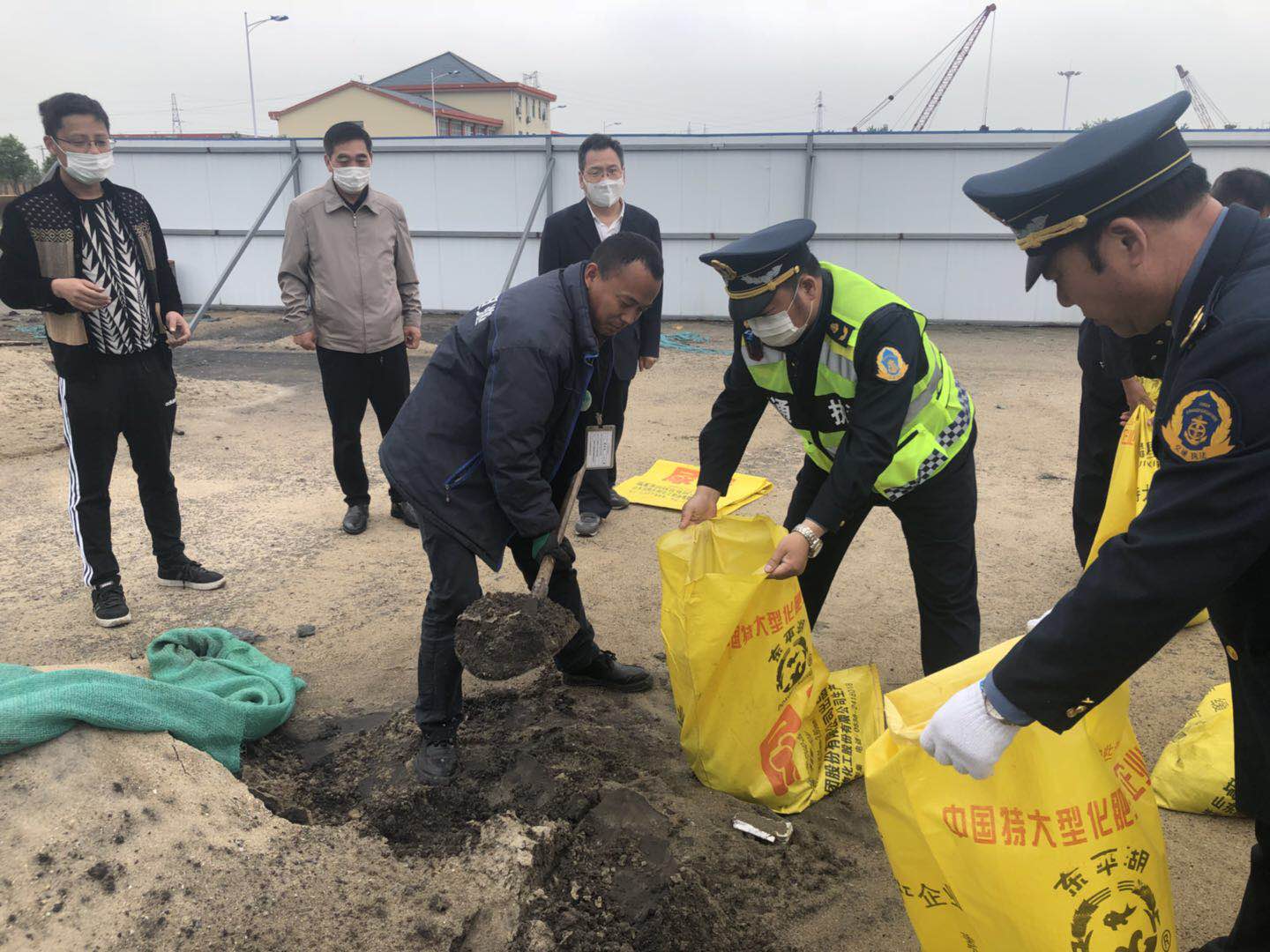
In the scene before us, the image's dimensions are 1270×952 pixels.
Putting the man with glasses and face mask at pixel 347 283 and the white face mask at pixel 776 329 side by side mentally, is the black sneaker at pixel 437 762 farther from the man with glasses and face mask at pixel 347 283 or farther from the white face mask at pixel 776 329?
the man with glasses and face mask at pixel 347 283

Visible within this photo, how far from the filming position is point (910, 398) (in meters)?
2.41

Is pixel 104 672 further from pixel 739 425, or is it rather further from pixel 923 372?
pixel 923 372

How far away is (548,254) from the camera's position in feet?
Result: 16.0

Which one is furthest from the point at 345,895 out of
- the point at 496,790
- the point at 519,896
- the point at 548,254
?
the point at 548,254

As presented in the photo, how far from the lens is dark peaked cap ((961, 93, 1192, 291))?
133 centimetres

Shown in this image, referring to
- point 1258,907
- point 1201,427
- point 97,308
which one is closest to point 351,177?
point 97,308

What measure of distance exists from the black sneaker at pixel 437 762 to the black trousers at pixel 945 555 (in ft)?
4.46

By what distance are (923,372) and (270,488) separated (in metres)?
4.32

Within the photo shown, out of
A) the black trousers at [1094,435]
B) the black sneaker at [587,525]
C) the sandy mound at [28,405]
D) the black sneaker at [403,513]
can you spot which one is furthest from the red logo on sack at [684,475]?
the sandy mound at [28,405]

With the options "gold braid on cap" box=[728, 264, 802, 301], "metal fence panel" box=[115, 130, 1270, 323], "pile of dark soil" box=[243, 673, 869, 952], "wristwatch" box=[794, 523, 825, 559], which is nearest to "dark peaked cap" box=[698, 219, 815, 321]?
"gold braid on cap" box=[728, 264, 802, 301]

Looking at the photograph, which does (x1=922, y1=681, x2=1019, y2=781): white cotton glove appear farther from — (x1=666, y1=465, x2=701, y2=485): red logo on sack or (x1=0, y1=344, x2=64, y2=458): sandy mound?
(x1=0, y1=344, x2=64, y2=458): sandy mound

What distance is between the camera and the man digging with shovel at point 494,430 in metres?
Answer: 2.39

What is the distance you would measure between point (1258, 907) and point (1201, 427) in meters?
1.17

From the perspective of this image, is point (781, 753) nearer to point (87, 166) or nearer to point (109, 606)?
point (109, 606)
